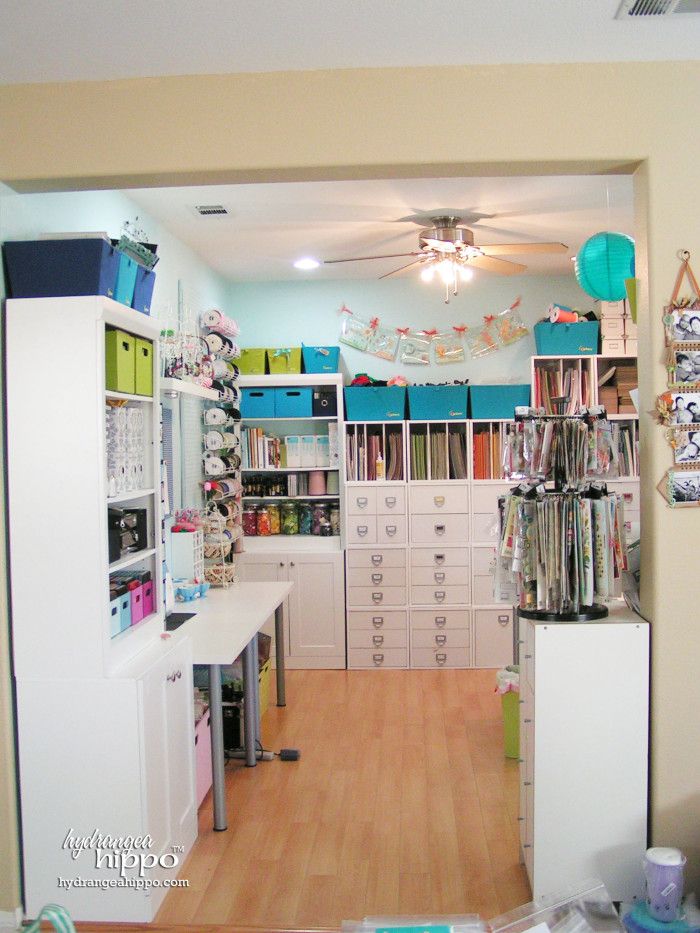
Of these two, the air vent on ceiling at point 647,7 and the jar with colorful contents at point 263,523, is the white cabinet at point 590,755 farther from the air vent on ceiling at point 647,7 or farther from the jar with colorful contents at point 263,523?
the jar with colorful contents at point 263,523

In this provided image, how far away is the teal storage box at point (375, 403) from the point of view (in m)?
5.48

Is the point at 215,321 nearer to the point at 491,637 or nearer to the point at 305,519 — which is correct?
the point at 305,519

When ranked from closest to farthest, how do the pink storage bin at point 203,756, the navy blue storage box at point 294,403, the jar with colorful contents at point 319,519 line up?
the pink storage bin at point 203,756 < the navy blue storage box at point 294,403 < the jar with colorful contents at point 319,519

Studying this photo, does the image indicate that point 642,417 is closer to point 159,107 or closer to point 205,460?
point 159,107

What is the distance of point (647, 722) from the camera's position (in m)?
2.53

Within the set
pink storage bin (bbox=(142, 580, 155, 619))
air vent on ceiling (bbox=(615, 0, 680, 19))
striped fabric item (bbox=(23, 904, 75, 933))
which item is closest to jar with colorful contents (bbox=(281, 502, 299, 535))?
pink storage bin (bbox=(142, 580, 155, 619))

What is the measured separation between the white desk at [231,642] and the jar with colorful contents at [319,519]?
131 cm

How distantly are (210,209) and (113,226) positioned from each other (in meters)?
0.57

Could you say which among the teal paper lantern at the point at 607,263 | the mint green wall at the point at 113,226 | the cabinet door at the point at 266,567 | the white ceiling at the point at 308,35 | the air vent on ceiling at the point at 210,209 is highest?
the air vent on ceiling at the point at 210,209

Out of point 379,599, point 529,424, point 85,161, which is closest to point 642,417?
point 529,424

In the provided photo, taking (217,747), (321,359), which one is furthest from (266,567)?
(217,747)

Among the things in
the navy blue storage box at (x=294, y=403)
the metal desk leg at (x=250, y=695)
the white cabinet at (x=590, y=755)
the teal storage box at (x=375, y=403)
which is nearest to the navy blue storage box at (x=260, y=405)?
the navy blue storage box at (x=294, y=403)

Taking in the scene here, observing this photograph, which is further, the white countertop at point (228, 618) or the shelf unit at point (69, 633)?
the white countertop at point (228, 618)

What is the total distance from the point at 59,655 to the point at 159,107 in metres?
1.74
